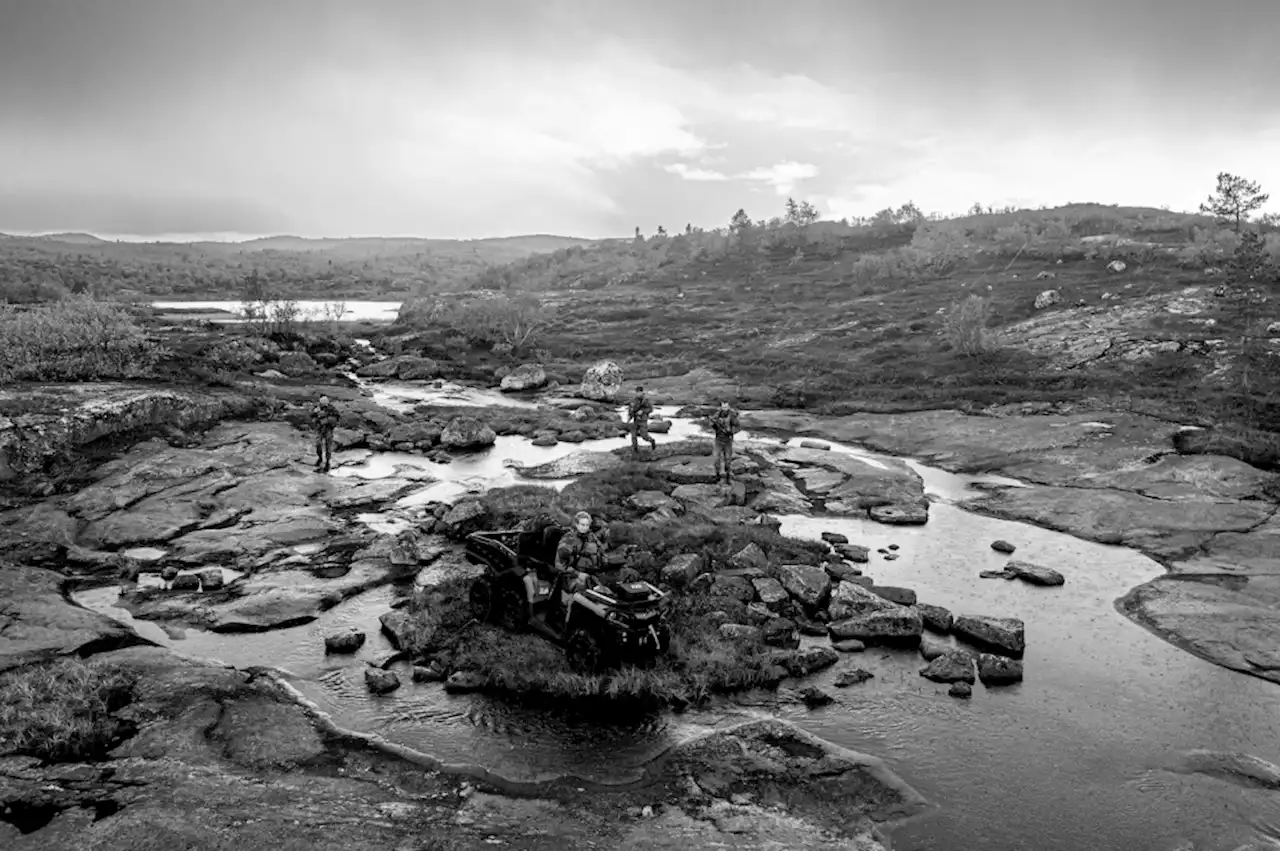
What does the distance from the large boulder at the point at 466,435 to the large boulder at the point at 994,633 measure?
2272 centimetres

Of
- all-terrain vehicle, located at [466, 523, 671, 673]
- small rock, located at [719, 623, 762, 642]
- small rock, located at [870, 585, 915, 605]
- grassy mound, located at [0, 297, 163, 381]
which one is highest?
grassy mound, located at [0, 297, 163, 381]

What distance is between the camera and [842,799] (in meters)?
10.2

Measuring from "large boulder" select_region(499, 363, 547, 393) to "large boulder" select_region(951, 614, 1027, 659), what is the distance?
40178 millimetres

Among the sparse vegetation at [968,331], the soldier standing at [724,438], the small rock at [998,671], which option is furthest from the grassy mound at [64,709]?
the sparse vegetation at [968,331]

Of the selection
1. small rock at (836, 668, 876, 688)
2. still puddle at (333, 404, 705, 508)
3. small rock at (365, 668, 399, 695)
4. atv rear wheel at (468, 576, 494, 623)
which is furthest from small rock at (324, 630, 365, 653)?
still puddle at (333, 404, 705, 508)

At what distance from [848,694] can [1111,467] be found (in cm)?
2051

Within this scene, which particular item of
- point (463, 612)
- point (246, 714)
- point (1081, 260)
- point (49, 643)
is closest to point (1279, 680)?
point (463, 612)

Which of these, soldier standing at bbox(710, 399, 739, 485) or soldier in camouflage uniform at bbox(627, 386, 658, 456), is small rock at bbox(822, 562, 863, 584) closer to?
soldier standing at bbox(710, 399, 739, 485)

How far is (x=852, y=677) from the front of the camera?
13641 mm

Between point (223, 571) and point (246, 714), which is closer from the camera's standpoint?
point (246, 714)

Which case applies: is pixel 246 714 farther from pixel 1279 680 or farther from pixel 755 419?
pixel 755 419

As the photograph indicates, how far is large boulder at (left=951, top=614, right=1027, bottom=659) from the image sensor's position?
14.8 m

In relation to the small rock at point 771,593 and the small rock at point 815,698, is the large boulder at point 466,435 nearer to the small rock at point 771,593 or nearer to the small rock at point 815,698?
the small rock at point 771,593

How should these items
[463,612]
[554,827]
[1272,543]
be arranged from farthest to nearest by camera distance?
[1272,543]
[463,612]
[554,827]
